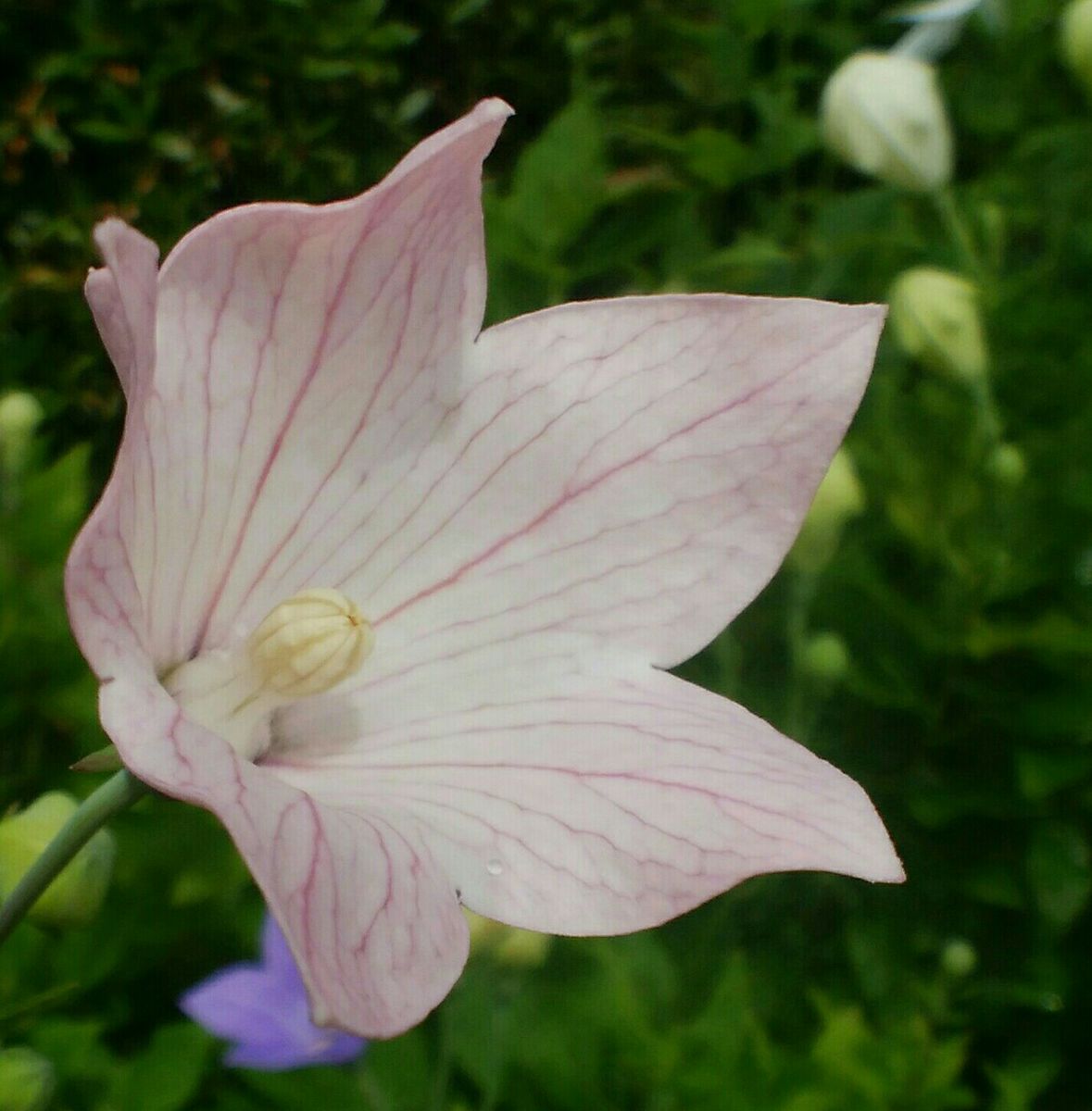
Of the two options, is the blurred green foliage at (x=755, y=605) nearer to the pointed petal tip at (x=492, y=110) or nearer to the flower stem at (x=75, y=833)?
the flower stem at (x=75, y=833)

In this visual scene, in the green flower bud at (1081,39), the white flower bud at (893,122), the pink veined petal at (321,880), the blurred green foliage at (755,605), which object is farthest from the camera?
the white flower bud at (893,122)

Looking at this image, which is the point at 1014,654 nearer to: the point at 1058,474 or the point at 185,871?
the point at 1058,474

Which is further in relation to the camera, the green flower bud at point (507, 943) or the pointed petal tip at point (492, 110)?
the green flower bud at point (507, 943)

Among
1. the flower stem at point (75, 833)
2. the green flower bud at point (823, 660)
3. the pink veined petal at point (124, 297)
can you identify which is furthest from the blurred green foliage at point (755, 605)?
the pink veined petal at point (124, 297)

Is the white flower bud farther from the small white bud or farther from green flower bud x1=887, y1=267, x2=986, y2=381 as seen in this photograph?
the small white bud

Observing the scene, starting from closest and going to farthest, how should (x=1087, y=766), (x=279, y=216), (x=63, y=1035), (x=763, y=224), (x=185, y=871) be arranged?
(x=279, y=216) < (x=63, y=1035) < (x=185, y=871) < (x=1087, y=766) < (x=763, y=224)

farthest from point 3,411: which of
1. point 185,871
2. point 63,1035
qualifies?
point 63,1035

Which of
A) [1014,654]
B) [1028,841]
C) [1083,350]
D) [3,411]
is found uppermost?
[3,411]
